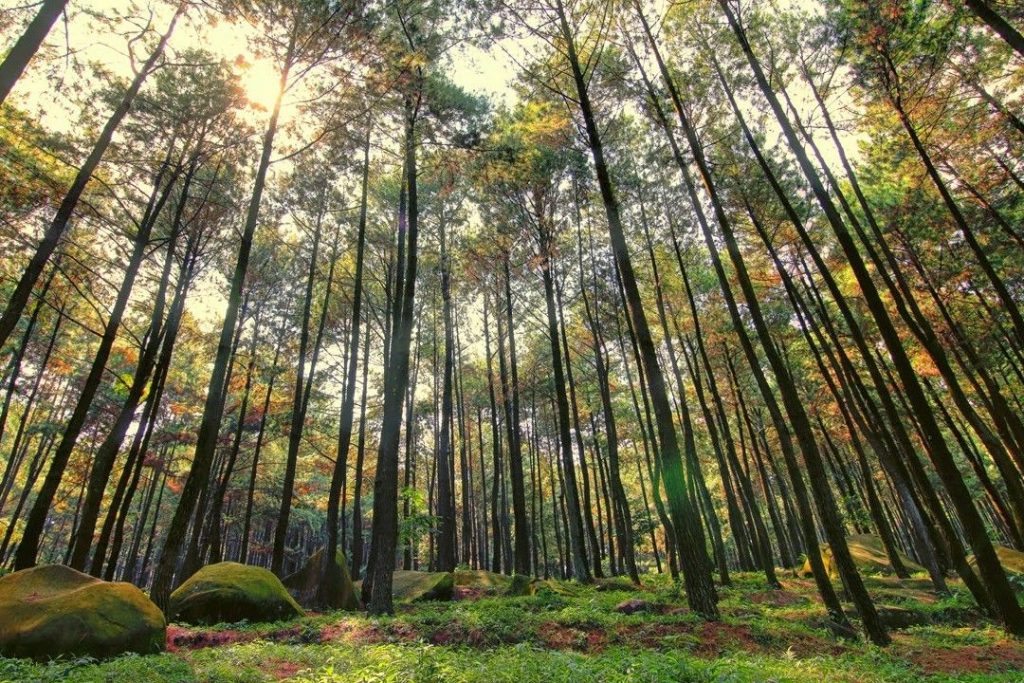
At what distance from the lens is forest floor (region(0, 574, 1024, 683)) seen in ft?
14.4

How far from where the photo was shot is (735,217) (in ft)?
43.4

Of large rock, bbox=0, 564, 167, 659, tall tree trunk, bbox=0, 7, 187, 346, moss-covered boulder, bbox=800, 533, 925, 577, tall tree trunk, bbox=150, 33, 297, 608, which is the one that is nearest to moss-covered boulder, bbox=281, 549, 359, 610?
tall tree trunk, bbox=150, 33, 297, 608

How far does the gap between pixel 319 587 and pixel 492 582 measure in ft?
Result: 18.8

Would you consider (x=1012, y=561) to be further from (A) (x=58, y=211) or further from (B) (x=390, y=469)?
(A) (x=58, y=211)

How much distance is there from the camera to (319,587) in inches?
492

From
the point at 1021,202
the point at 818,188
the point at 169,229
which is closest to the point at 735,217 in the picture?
the point at 818,188

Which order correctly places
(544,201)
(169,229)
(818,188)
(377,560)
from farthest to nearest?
1. (544,201)
2. (169,229)
3. (377,560)
4. (818,188)

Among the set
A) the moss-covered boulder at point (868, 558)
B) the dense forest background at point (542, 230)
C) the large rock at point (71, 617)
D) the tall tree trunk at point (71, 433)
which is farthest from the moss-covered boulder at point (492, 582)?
the moss-covered boulder at point (868, 558)

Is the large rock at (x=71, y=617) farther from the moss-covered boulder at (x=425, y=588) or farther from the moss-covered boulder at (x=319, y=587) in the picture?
the moss-covered boulder at (x=425, y=588)

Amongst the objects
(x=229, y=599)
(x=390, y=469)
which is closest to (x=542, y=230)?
(x=390, y=469)

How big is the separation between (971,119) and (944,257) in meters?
4.24

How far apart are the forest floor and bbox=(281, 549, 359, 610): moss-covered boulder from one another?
2.08 m

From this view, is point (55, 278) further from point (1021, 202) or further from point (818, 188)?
point (1021, 202)

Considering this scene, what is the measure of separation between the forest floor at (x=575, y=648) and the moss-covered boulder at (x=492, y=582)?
5.31 ft
